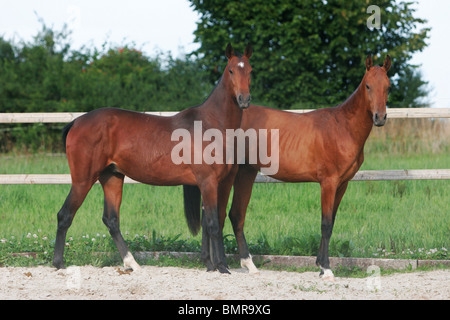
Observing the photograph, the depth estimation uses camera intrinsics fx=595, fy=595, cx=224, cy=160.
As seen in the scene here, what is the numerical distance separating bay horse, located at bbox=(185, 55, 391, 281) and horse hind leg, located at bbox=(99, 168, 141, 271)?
103 centimetres

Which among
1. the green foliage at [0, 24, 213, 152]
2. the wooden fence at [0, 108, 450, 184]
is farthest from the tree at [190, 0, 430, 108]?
the wooden fence at [0, 108, 450, 184]

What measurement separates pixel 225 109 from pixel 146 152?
888 mm

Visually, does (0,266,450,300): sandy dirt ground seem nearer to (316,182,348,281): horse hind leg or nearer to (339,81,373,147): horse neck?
(316,182,348,281): horse hind leg

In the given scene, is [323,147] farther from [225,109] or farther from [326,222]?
[225,109]

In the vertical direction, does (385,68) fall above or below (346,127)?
above

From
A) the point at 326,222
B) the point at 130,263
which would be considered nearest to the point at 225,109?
the point at 326,222

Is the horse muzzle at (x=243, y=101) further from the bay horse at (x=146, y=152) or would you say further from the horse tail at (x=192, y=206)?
the horse tail at (x=192, y=206)

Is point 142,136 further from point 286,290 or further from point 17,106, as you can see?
point 17,106

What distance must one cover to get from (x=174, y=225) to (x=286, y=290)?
10.2ft

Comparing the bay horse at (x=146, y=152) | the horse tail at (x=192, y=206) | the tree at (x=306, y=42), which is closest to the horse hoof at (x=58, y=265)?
the bay horse at (x=146, y=152)

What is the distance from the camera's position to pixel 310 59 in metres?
17.3

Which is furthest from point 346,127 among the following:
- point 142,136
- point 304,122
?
point 142,136

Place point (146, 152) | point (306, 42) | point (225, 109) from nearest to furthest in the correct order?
1. point (225, 109)
2. point (146, 152)
3. point (306, 42)

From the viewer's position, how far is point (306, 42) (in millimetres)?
17344
